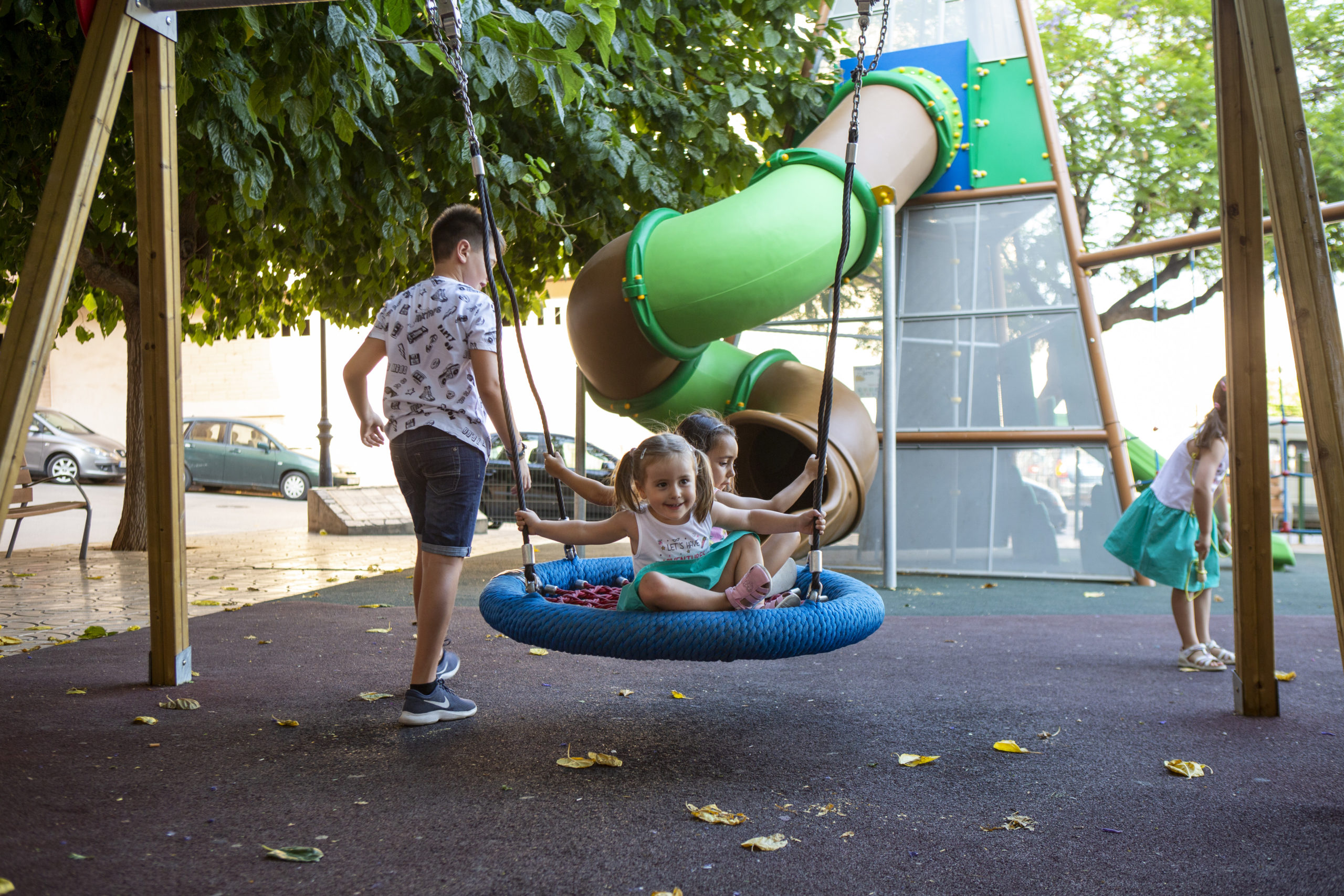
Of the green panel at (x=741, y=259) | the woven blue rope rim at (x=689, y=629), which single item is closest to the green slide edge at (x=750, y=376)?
the green panel at (x=741, y=259)

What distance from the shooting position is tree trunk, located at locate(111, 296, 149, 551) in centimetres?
915

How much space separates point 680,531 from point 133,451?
747cm

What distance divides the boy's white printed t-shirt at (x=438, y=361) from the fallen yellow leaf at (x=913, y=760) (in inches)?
69.0

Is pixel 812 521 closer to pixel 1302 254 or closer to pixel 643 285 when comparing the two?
pixel 1302 254

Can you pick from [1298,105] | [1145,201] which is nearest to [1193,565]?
[1298,105]

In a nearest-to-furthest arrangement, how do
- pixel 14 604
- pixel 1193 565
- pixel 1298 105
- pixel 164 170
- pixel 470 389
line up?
pixel 1298 105 < pixel 470 389 < pixel 164 170 < pixel 1193 565 < pixel 14 604

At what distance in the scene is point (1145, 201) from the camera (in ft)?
46.0

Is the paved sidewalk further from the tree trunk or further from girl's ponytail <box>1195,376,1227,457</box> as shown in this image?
girl's ponytail <box>1195,376,1227,457</box>

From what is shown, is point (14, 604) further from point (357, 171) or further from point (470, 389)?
point (470, 389)

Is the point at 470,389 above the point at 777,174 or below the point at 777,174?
below

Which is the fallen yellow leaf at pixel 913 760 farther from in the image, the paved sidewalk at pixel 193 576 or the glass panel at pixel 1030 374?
the glass panel at pixel 1030 374

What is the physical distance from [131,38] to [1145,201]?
13.4 m

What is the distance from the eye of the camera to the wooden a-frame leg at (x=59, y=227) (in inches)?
121

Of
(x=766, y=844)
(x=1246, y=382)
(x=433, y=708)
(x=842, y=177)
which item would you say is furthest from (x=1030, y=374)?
(x=766, y=844)
